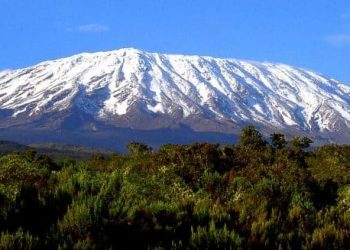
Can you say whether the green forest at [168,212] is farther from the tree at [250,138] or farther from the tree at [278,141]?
the tree at [278,141]

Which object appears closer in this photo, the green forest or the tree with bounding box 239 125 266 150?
the green forest

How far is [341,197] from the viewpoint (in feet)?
49.4

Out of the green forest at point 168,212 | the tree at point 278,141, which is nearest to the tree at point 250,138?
the tree at point 278,141

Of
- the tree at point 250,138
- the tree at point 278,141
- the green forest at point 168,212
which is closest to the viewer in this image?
the green forest at point 168,212

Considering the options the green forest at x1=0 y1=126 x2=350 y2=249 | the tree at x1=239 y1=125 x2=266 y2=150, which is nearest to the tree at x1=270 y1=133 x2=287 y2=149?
the tree at x1=239 y1=125 x2=266 y2=150

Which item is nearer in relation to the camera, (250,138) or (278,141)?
(250,138)

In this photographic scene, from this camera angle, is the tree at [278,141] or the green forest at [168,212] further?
the tree at [278,141]

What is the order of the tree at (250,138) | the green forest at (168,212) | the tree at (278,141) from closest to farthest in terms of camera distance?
1. the green forest at (168,212)
2. the tree at (250,138)
3. the tree at (278,141)

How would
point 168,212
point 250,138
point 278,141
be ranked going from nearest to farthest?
point 168,212
point 250,138
point 278,141

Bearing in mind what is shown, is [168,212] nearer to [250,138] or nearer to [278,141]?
[250,138]

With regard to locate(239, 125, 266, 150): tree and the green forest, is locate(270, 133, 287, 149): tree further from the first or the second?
the green forest

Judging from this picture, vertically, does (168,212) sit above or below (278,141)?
below

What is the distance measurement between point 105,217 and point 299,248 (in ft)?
9.15

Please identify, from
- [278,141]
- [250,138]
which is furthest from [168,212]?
[278,141]
